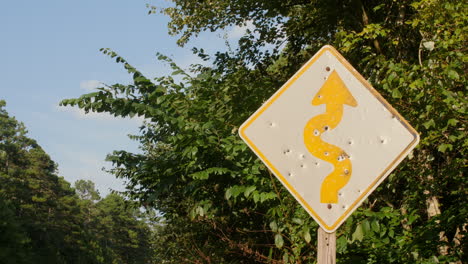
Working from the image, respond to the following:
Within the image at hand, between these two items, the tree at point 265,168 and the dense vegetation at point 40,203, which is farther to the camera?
the dense vegetation at point 40,203

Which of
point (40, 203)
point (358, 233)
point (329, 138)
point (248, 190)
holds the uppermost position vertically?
point (40, 203)

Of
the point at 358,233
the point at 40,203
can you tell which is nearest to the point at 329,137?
the point at 358,233

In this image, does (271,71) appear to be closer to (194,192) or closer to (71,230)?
(194,192)

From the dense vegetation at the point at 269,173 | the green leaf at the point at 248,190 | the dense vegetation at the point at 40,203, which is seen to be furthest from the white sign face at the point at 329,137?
the dense vegetation at the point at 40,203

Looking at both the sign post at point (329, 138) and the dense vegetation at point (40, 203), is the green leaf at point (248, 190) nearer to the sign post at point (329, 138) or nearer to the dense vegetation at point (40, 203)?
the sign post at point (329, 138)

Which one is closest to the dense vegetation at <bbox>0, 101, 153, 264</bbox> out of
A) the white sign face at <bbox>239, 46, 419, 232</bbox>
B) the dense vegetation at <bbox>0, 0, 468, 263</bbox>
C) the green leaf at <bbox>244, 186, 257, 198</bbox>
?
the dense vegetation at <bbox>0, 0, 468, 263</bbox>

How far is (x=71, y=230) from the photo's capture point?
77.3 m

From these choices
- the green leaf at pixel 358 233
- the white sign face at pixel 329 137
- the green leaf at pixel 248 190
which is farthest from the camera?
the green leaf at pixel 248 190

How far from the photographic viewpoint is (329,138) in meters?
2.73

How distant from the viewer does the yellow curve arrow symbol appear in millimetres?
2689

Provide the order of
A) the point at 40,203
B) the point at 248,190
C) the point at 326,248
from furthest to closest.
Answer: the point at 40,203 < the point at 248,190 < the point at 326,248

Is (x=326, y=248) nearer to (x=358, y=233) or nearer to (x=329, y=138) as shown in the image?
(x=329, y=138)

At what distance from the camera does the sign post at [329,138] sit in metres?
2.68

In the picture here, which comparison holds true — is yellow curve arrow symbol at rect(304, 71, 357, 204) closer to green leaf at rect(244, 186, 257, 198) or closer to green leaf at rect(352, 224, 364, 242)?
green leaf at rect(352, 224, 364, 242)
